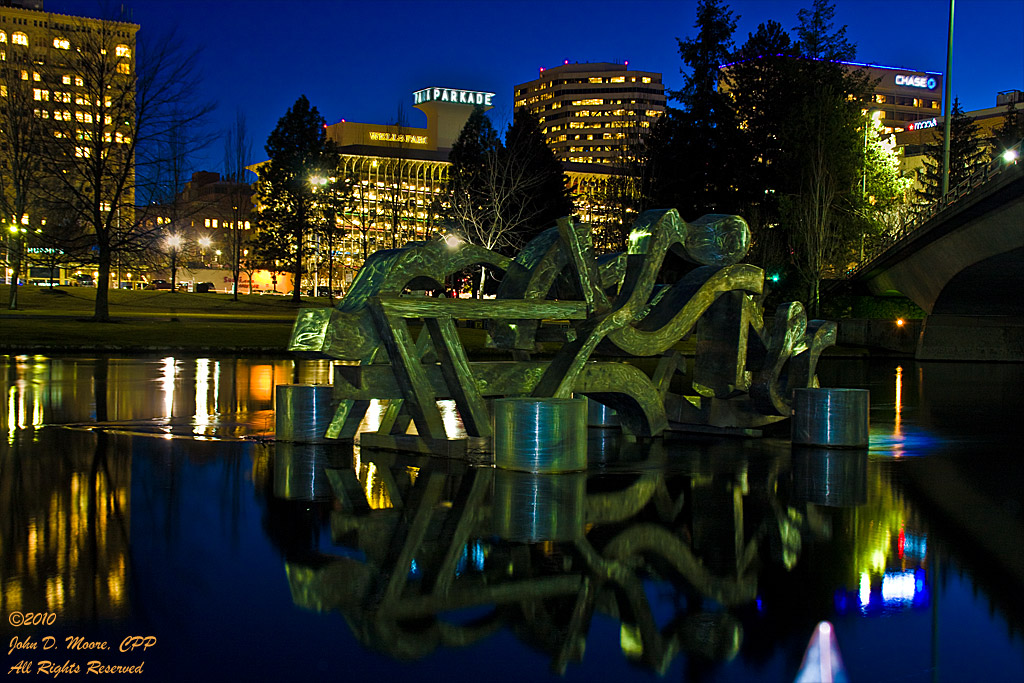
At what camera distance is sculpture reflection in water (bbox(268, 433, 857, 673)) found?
18.4ft

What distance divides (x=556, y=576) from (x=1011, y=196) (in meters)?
29.8

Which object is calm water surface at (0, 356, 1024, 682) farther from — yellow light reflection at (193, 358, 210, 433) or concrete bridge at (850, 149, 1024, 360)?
concrete bridge at (850, 149, 1024, 360)

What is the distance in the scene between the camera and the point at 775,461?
1207 cm

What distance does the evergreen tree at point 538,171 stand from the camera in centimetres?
4803

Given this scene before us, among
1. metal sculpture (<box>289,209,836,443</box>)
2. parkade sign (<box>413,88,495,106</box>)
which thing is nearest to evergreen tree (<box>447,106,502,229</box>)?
metal sculpture (<box>289,209,836,443</box>)

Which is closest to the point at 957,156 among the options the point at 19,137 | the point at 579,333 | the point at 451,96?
the point at 451,96

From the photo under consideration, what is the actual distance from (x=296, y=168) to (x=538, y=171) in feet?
114

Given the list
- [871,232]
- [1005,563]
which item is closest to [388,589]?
[1005,563]

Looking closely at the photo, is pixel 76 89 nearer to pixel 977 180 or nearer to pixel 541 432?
pixel 977 180

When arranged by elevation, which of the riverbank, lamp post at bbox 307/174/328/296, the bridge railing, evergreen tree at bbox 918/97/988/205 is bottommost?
the riverbank

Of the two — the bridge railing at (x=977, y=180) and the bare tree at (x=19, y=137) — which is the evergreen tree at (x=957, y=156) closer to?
the bridge railing at (x=977, y=180)

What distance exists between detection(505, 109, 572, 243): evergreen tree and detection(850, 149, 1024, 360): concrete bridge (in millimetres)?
15404

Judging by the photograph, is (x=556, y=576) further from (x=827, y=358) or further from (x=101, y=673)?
(x=827, y=358)

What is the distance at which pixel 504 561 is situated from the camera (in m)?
6.96
